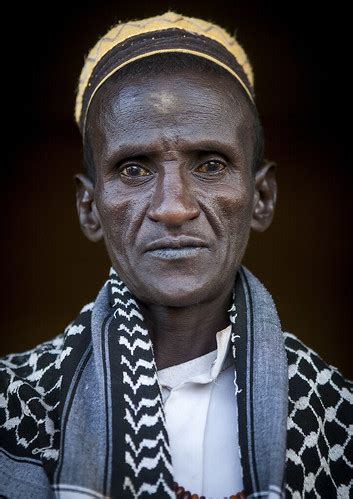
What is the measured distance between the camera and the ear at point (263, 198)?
235 centimetres

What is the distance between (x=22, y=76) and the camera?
14.4 feet

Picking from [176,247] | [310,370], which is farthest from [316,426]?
[176,247]

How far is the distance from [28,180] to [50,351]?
3221 millimetres

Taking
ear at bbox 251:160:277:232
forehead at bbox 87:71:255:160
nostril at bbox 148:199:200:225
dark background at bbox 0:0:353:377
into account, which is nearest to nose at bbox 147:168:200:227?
nostril at bbox 148:199:200:225

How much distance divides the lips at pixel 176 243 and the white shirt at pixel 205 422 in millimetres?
309

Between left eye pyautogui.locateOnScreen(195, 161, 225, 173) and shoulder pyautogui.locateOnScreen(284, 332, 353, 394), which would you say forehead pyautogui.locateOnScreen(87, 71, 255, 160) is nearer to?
left eye pyautogui.locateOnScreen(195, 161, 225, 173)

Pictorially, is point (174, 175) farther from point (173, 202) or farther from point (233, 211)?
point (233, 211)

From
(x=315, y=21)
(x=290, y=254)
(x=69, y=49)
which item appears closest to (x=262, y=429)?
(x=315, y=21)

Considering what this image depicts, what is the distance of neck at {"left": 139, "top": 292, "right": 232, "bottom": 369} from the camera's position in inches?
82.7

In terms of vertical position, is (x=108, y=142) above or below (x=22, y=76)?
below

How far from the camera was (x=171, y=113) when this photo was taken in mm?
2043

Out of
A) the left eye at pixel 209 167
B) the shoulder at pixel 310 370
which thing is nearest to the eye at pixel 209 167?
the left eye at pixel 209 167

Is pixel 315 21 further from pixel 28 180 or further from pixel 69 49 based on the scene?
pixel 28 180

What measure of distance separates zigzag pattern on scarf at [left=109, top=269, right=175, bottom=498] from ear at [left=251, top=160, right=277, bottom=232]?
591mm
